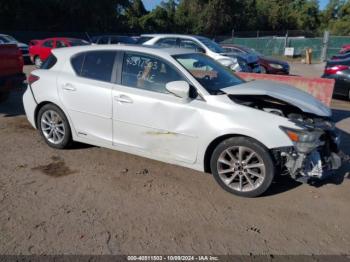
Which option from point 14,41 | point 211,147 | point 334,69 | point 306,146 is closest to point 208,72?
point 211,147

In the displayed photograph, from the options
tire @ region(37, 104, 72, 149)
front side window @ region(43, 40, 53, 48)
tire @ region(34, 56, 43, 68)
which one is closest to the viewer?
tire @ region(37, 104, 72, 149)

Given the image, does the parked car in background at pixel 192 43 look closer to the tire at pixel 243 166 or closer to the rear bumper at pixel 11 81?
the rear bumper at pixel 11 81

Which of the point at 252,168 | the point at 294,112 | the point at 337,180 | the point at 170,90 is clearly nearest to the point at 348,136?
the point at 337,180

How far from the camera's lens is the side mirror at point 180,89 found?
420 cm

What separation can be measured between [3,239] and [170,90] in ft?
7.74

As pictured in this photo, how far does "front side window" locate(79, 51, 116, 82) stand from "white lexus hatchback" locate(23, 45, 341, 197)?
2 cm

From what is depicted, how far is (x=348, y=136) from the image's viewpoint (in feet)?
21.9

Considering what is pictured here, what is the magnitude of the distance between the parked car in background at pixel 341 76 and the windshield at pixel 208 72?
6676 mm

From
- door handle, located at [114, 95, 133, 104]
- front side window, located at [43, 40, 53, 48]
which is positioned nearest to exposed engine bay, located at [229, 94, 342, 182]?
door handle, located at [114, 95, 133, 104]

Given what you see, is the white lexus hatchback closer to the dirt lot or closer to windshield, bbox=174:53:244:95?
windshield, bbox=174:53:244:95

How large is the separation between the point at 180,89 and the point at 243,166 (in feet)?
3.83

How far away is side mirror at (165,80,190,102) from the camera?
4.20 metres

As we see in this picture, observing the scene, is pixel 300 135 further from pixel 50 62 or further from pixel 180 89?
pixel 50 62

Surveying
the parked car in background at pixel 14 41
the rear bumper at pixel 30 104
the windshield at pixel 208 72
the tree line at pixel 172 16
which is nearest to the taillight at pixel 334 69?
the windshield at pixel 208 72
